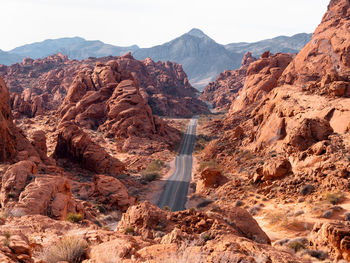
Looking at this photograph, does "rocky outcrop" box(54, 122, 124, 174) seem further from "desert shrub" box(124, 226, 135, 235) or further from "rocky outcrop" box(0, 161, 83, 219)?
"desert shrub" box(124, 226, 135, 235)

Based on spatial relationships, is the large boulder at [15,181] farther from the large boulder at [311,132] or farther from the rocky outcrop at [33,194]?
the large boulder at [311,132]

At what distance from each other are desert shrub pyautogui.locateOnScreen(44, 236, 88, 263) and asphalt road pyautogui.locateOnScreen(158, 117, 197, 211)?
985 inches

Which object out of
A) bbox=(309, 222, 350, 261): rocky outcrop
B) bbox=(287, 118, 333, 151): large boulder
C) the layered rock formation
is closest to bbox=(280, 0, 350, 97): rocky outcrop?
the layered rock formation

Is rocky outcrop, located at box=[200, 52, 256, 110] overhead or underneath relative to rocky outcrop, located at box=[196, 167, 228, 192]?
overhead

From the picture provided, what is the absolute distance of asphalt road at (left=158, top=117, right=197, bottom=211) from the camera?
1355 inches

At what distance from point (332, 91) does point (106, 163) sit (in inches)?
1222

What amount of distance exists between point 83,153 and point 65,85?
86.1 meters

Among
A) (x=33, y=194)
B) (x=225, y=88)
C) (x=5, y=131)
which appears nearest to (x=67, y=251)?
(x=33, y=194)

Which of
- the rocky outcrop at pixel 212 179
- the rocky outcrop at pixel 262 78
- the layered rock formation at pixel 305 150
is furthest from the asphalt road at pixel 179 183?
the rocky outcrop at pixel 262 78

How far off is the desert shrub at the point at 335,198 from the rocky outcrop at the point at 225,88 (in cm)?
11418

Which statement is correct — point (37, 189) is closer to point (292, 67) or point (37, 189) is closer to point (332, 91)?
point (332, 91)

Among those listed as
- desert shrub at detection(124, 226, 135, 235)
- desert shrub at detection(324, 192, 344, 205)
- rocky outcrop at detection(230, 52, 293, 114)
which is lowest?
desert shrub at detection(324, 192, 344, 205)

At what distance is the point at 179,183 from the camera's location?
4209cm

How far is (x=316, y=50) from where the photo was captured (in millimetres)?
59438
